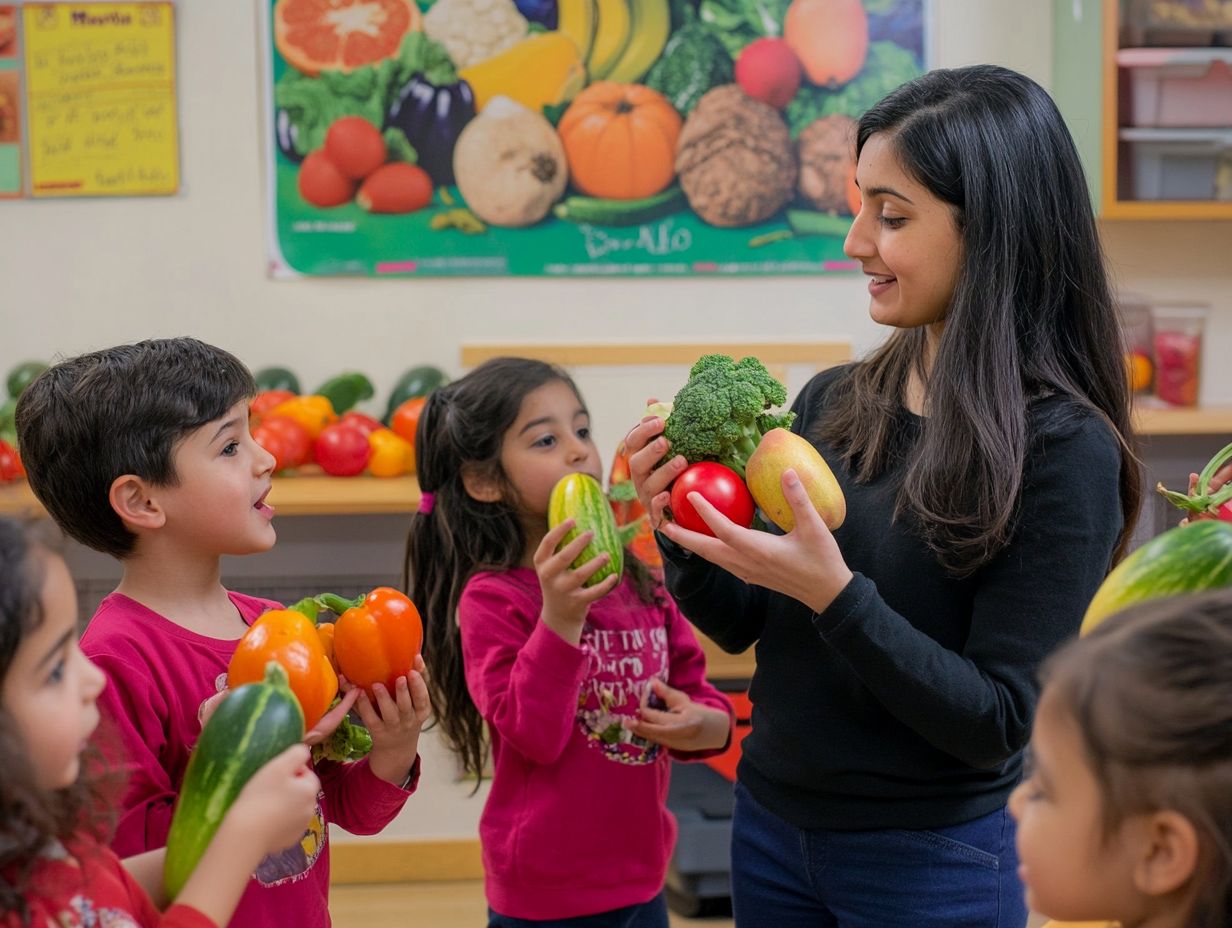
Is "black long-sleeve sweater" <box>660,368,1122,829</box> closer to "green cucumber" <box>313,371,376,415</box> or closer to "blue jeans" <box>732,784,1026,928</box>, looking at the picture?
"blue jeans" <box>732,784,1026,928</box>

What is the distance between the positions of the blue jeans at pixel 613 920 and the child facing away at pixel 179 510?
41 cm

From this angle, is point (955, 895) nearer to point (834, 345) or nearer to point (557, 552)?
point (557, 552)

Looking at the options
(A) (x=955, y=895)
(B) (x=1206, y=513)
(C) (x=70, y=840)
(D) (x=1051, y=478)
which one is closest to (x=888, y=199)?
(D) (x=1051, y=478)

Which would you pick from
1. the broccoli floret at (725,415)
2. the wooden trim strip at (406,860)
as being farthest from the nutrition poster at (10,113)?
the broccoli floret at (725,415)

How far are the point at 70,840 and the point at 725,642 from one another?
0.83 meters

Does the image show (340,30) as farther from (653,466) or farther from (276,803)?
(276,803)

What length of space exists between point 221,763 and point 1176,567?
0.75 metres

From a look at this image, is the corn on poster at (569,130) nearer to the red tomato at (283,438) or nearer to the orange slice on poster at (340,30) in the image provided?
the orange slice on poster at (340,30)

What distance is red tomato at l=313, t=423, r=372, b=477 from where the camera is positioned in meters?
3.12

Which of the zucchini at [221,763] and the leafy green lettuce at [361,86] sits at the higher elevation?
the leafy green lettuce at [361,86]

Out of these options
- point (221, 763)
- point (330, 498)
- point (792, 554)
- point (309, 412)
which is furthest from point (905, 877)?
point (309, 412)

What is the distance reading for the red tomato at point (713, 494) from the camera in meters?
1.33

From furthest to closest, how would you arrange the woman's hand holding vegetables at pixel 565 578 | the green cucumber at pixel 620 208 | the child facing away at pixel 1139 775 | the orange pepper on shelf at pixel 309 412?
the green cucumber at pixel 620 208 → the orange pepper on shelf at pixel 309 412 → the woman's hand holding vegetables at pixel 565 578 → the child facing away at pixel 1139 775

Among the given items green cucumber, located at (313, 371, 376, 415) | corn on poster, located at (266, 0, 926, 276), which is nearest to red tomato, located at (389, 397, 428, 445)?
green cucumber, located at (313, 371, 376, 415)
